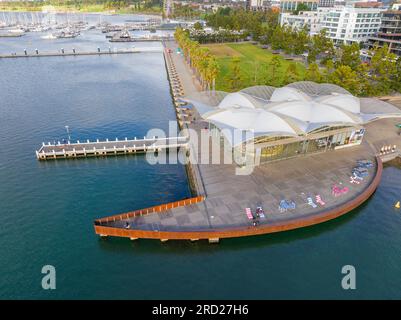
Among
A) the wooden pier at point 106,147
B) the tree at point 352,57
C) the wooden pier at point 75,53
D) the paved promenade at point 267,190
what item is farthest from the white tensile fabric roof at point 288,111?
the wooden pier at point 75,53

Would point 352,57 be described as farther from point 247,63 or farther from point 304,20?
point 304,20

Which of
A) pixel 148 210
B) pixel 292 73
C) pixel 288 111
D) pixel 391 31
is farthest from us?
pixel 391 31

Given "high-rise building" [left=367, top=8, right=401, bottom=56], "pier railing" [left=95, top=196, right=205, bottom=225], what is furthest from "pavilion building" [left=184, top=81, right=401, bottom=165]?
"high-rise building" [left=367, top=8, right=401, bottom=56]

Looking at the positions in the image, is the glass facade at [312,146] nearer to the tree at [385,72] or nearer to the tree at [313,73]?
the tree at [313,73]

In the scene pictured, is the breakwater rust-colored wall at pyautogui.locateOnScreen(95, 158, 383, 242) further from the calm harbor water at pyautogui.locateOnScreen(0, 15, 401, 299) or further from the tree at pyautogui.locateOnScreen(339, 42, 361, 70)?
the tree at pyautogui.locateOnScreen(339, 42, 361, 70)

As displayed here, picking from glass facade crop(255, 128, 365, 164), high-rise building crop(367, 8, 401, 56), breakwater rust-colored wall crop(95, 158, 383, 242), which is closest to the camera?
breakwater rust-colored wall crop(95, 158, 383, 242)

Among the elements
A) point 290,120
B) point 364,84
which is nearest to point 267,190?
point 290,120
